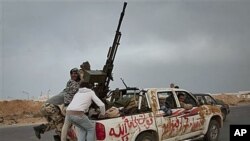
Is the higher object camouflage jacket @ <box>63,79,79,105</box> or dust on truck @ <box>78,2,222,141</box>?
camouflage jacket @ <box>63,79,79,105</box>

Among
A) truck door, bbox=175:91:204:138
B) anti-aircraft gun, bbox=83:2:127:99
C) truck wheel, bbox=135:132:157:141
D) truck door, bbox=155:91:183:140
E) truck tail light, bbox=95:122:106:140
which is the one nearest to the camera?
truck tail light, bbox=95:122:106:140

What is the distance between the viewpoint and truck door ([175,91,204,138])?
1105cm

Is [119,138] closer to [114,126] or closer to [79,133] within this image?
[114,126]

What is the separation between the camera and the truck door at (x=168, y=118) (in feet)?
33.8

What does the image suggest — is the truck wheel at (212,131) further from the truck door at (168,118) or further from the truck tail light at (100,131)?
the truck tail light at (100,131)

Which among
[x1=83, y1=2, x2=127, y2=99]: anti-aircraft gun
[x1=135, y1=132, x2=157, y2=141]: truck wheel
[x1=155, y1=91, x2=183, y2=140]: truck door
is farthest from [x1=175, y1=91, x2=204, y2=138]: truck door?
[x1=83, y1=2, x2=127, y2=99]: anti-aircraft gun

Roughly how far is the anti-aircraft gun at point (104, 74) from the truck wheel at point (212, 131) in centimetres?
311

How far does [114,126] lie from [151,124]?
3.86 feet

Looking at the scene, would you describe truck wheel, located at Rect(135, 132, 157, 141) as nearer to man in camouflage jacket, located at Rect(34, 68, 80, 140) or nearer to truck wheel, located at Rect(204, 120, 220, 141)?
man in camouflage jacket, located at Rect(34, 68, 80, 140)

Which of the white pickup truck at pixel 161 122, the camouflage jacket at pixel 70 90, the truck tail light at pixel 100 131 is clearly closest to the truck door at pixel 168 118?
the white pickup truck at pixel 161 122

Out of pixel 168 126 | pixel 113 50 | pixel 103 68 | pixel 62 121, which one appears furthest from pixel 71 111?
pixel 113 50

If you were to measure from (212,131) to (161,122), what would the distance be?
96.9 inches

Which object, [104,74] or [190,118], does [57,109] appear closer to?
[104,74]

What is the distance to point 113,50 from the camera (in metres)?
13.0
